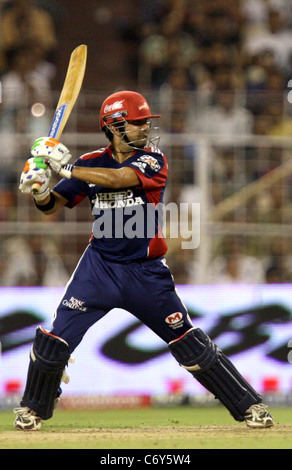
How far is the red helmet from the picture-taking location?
632cm

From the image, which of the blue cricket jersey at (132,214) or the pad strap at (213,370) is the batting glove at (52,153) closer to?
the blue cricket jersey at (132,214)

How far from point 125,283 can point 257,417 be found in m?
1.32

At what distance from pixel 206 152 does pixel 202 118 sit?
1112mm

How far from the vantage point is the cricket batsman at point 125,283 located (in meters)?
6.20

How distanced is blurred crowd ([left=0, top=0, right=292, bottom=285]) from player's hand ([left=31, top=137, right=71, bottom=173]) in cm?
372

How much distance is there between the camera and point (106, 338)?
9.05m

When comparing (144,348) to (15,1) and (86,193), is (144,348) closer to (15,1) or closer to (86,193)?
(86,193)

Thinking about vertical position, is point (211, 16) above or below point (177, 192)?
above

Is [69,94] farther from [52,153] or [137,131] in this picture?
[52,153]

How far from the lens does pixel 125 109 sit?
6.32 metres

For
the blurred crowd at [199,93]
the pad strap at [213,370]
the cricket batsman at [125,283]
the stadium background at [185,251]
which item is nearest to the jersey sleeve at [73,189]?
the cricket batsman at [125,283]

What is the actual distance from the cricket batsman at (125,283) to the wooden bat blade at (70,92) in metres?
0.27

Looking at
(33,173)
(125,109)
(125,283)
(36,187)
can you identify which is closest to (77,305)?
(125,283)
